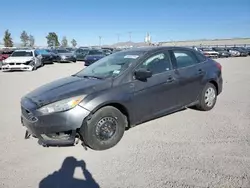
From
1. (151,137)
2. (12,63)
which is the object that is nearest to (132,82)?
(151,137)

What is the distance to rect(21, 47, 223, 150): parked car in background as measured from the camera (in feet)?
A: 11.8

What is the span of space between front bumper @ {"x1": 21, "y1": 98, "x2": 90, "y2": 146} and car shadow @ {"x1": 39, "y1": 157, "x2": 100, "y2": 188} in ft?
1.32

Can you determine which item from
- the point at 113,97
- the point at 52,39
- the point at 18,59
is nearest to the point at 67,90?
the point at 113,97

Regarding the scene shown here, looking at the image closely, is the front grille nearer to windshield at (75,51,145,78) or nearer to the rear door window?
windshield at (75,51,145,78)

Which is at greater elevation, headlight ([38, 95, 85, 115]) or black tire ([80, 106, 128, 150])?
headlight ([38, 95, 85, 115])

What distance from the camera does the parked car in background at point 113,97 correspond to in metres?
3.61

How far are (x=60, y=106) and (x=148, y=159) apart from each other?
153 centimetres

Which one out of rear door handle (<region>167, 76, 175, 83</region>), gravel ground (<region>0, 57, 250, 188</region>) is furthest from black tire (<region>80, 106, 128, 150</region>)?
rear door handle (<region>167, 76, 175, 83</region>)

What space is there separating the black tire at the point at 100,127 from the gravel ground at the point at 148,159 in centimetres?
13

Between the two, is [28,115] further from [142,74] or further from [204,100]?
[204,100]

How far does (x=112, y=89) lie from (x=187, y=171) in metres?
1.69

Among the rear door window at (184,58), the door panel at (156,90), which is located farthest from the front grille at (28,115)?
the rear door window at (184,58)

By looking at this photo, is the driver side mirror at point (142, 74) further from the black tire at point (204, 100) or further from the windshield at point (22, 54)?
the windshield at point (22, 54)

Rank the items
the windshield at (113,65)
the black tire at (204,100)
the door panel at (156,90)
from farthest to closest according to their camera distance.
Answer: the black tire at (204,100) < the windshield at (113,65) < the door panel at (156,90)
